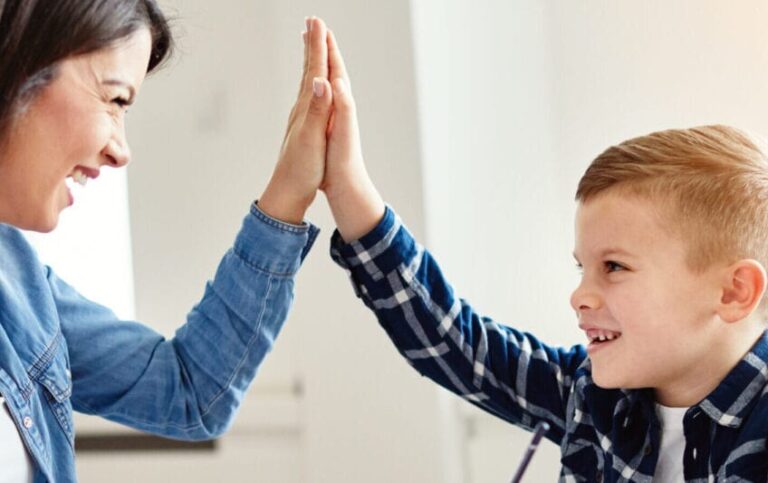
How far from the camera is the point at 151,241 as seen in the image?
1942mm

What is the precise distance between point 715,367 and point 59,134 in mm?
624

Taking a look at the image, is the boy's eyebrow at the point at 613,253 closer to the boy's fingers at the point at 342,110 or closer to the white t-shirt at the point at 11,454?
the boy's fingers at the point at 342,110

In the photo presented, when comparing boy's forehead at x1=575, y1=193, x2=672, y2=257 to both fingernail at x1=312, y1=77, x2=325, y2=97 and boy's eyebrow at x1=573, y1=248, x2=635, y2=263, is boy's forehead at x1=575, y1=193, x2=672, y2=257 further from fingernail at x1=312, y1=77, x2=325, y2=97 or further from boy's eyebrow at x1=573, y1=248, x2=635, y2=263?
fingernail at x1=312, y1=77, x2=325, y2=97

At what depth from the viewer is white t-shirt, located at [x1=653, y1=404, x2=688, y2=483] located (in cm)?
109

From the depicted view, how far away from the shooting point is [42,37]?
0.98 metres

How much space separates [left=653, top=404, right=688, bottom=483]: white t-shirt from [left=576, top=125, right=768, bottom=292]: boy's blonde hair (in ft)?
0.47

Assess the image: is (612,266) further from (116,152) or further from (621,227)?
(116,152)

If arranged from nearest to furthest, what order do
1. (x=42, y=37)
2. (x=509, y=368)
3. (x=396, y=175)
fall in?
(x=42, y=37) → (x=509, y=368) → (x=396, y=175)

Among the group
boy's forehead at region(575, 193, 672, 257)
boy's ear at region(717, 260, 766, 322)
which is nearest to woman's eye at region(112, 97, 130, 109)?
boy's forehead at region(575, 193, 672, 257)

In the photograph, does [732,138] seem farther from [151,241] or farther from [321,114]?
[151,241]

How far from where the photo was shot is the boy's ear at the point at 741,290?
41.6 inches

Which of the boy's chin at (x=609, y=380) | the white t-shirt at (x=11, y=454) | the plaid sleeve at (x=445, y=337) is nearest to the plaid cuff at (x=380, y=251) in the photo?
the plaid sleeve at (x=445, y=337)

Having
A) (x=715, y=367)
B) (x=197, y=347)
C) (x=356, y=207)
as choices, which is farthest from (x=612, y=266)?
(x=197, y=347)

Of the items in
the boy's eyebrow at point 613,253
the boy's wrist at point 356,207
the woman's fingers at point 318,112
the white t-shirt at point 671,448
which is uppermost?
the woman's fingers at point 318,112
